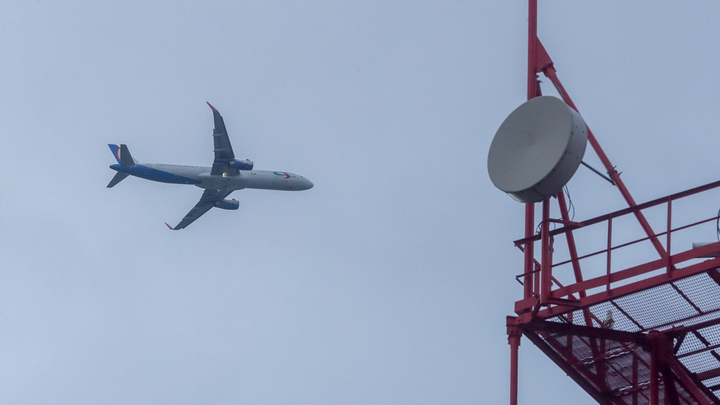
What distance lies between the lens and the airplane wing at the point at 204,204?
7506 centimetres

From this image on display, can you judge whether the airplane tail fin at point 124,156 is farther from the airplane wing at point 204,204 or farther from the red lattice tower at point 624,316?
the red lattice tower at point 624,316

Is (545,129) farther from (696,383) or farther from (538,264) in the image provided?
(696,383)

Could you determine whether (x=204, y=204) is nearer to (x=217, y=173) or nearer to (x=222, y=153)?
(x=217, y=173)

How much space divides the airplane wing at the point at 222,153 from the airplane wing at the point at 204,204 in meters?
6.67

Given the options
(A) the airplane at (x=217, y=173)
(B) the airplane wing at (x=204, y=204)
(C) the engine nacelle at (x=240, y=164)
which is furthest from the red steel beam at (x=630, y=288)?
(B) the airplane wing at (x=204, y=204)

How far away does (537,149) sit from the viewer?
1731cm

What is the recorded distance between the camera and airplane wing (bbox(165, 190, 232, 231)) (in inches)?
2955

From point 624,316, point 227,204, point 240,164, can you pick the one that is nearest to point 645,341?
point 624,316

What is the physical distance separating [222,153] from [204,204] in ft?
37.4

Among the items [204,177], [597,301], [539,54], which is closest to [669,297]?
[597,301]

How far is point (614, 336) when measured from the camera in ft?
57.8

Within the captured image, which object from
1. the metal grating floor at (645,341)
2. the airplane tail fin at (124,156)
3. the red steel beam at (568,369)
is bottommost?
the red steel beam at (568,369)

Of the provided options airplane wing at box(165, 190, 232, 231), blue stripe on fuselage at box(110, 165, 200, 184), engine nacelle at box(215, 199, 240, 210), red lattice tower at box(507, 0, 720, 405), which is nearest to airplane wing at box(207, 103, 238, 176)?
blue stripe on fuselage at box(110, 165, 200, 184)

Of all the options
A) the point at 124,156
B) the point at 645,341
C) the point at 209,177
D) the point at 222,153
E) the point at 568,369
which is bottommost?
the point at 568,369
